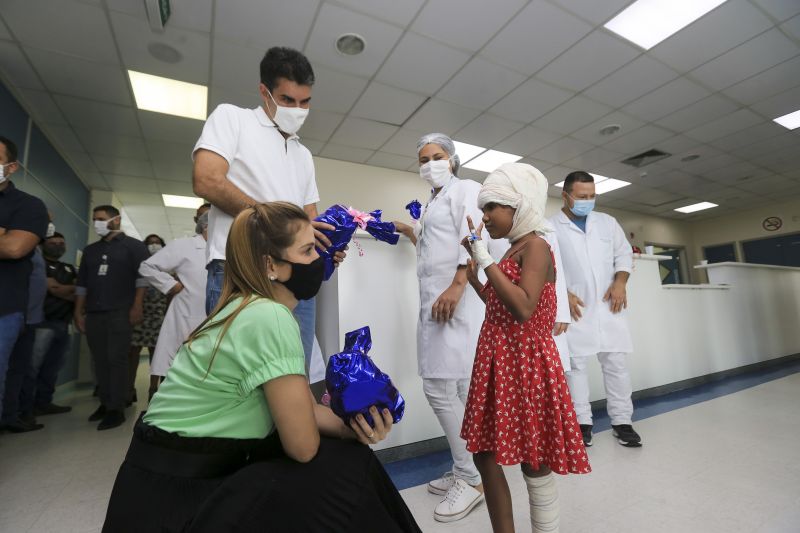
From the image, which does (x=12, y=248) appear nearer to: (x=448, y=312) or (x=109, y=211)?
(x=109, y=211)

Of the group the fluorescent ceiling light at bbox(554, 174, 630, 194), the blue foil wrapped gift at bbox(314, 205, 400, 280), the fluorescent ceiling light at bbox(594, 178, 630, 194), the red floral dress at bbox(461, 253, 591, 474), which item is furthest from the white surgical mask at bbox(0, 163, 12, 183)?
the fluorescent ceiling light at bbox(594, 178, 630, 194)

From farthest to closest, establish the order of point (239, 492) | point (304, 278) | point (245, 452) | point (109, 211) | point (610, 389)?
point (109, 211) → point (610, 389) → point (304, 278) → point (245, 452) → point (239, 492)

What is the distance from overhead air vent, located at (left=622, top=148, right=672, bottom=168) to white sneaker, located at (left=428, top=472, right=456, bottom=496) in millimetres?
5925

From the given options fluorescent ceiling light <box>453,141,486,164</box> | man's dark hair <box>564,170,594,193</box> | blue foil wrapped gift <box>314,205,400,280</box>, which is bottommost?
blue foil wrapped gift <box>314,205,400,280</box>

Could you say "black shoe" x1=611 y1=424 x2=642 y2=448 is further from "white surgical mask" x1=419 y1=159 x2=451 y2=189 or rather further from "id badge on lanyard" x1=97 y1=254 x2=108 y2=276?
"id badge on lanyard" x1=97 y1=254 x2=108 y2=276

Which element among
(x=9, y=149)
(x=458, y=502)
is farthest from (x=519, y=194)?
(x=9, y=149)

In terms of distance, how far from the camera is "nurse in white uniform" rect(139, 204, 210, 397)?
2883 mm

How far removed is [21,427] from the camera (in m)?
2.65

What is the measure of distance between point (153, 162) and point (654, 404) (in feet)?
21.3

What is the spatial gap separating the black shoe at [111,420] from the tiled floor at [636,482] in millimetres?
81

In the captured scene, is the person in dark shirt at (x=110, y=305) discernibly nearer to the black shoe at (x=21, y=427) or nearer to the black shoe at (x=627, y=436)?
the black shoe at (x=21, y=427)

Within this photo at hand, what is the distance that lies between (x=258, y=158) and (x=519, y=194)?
878 mm

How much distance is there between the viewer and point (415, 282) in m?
2.20

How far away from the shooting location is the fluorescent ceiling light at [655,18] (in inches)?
118
